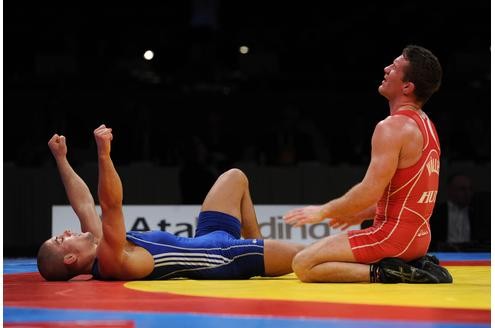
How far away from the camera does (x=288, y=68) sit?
44.9 feet

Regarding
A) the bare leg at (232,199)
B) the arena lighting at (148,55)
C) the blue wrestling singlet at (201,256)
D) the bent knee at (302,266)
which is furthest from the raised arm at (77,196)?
the arena lighting at (148,55)

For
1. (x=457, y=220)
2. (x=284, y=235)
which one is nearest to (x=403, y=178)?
(x=284, y=235)

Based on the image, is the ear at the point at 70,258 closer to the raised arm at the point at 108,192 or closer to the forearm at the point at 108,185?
the raised arm at the point at 108,192

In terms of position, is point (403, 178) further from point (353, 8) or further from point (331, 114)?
point (353, 8)

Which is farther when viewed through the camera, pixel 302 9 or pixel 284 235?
pixel 302 9

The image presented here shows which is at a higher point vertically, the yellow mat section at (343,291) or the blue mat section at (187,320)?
the blue mat section at (187,320)

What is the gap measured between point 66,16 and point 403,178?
9833 millimetres

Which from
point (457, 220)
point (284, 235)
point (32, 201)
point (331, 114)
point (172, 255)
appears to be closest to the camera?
point (172, 255)

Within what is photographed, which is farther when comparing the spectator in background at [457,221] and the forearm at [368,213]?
the spectator in background at [457,221]

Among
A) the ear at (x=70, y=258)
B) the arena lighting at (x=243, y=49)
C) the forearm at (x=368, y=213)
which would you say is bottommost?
the ear at (x=70, y=258)

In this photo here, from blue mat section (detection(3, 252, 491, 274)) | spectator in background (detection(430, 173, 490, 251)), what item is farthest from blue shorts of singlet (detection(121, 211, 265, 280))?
spectator in background (detection(430, 173, 490, 251))

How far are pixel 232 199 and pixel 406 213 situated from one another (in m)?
1.18

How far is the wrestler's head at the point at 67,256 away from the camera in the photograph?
4.95 metres

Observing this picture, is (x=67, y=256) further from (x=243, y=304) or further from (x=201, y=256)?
(x=243, y=304)
